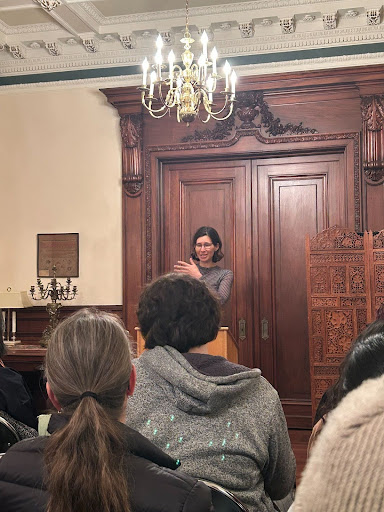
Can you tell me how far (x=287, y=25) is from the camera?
18.8 feet

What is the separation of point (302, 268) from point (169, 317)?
3.95 m

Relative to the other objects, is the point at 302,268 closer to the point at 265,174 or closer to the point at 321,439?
the point at 265,174

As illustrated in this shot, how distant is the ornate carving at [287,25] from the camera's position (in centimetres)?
569

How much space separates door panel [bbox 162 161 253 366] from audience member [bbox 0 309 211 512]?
4582 mm

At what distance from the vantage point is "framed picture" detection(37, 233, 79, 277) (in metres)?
6.35

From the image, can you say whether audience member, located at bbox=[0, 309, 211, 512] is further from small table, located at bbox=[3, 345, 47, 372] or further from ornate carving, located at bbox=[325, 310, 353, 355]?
small table, located at bbox=[3, 345, 47, 372]

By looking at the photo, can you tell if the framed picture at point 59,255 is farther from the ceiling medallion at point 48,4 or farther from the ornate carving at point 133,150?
the ceiling medallion at point 48,4

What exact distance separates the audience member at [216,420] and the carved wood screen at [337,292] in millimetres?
3155

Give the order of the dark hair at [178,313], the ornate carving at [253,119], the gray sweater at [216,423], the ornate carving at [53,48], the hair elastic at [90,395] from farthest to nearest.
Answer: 1. the ornate carving at [53,48]
2. the ornate carving at [253,119]
3. the dark hair at [178,313]
4. the gray sweater at [216,423]
5. the hair elastic at [90,395]

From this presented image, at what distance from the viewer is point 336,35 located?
5.77m

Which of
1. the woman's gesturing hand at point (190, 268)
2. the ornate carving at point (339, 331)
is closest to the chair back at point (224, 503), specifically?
the woman's gesturing hand at point (190, 268)

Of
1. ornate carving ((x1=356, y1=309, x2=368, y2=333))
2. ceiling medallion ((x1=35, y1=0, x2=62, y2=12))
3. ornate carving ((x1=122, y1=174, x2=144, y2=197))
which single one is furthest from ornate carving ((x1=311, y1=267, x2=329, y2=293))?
ceiling medallion ((x1=35, y1=0, x2=62, y2=12))

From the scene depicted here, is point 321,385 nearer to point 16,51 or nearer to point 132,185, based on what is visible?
point 132,185

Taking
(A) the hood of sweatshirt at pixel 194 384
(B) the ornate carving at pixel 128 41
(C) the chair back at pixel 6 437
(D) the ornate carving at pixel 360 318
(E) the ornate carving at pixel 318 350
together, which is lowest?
(E) the ornate carving at pixel 318 350
